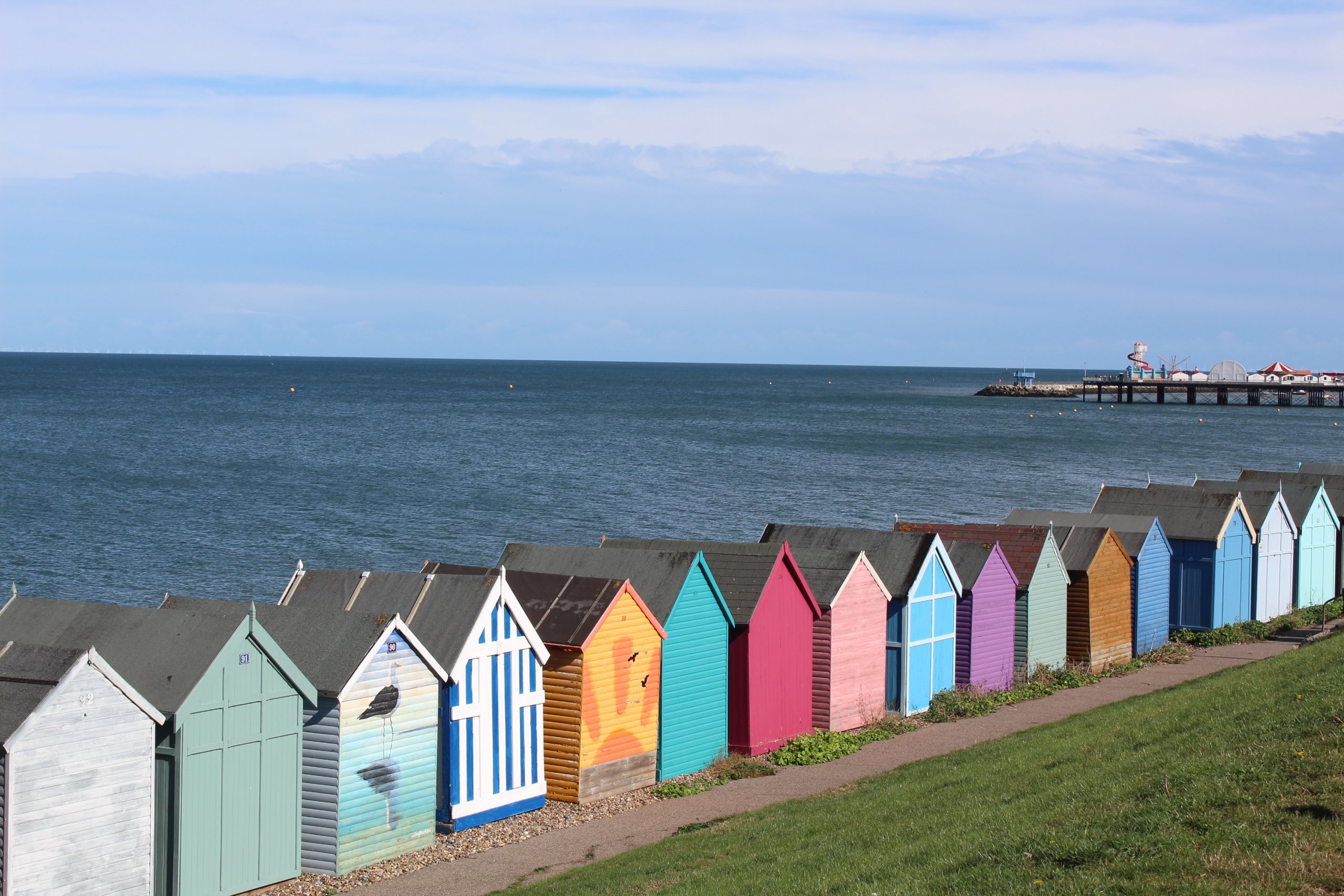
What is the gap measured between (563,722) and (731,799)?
9.69 ft

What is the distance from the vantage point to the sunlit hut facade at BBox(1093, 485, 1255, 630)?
36.3 m

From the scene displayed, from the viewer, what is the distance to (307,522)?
61156mm

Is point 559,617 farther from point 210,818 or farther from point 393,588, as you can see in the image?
point 210,818

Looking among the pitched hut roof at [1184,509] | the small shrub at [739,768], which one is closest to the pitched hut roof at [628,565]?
the small shrub at [739,768]

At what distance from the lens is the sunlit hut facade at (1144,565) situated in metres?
34.2

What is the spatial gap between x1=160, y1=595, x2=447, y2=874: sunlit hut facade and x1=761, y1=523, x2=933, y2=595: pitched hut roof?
10.3 metres

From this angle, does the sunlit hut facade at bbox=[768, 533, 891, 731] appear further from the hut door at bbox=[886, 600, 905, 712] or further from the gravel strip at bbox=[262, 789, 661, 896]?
the gravel strip at bbox=[262, 789, 661, 896]

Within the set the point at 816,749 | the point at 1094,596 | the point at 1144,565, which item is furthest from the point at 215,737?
the point at 1144,565

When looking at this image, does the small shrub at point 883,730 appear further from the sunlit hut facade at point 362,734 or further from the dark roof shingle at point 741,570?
the sunlit hut facade at point 362,734

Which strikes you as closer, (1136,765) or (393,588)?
(1136,765)

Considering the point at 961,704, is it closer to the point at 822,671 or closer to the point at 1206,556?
the point at 822,671

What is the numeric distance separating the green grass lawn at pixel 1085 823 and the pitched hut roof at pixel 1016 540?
8550 millimetres

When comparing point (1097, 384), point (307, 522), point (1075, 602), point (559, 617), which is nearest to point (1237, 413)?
point (1097, 384)

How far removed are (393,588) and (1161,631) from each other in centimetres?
2289
